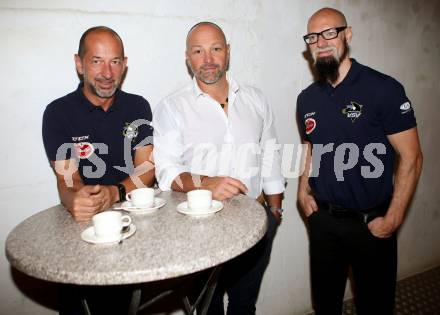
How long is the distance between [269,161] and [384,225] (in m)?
0.80

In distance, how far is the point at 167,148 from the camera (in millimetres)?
1956

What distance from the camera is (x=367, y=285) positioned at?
2.10 m

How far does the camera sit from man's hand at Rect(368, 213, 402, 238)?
1932 millimetres

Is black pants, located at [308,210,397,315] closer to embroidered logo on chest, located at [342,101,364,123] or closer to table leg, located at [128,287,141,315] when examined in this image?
embroidered logo on chest, located at [342,101,364,123]

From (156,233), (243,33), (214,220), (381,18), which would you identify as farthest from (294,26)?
(156,233)

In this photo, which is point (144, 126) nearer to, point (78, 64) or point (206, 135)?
point (206, 135)

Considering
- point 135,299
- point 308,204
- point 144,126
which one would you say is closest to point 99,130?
point 144,126

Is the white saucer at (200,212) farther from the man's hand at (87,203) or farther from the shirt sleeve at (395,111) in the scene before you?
the shirt sleeve at (395,111)

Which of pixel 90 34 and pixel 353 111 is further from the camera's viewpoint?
pixel 353 111

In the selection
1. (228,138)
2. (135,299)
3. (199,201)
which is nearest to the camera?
(135,299)

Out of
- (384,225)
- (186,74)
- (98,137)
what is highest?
(186,74)

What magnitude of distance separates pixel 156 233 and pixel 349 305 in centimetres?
260

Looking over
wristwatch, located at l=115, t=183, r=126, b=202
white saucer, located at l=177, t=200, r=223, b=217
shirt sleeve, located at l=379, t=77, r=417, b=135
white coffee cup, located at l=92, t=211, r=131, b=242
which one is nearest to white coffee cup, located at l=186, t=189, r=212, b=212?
white saucer, located at l=177, t=200, r=223, b=217

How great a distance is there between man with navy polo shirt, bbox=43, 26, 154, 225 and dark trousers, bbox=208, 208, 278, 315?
80 centimetres
